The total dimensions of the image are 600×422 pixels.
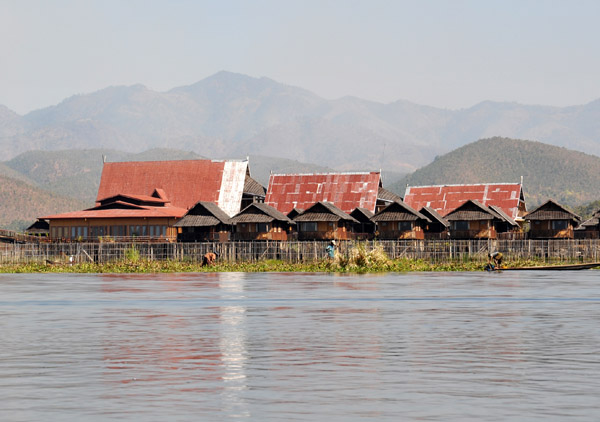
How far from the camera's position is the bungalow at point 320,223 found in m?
83.4

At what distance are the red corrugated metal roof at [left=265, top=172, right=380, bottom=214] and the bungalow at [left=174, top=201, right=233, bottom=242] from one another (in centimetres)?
1171

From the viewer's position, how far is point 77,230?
86750 millimetres

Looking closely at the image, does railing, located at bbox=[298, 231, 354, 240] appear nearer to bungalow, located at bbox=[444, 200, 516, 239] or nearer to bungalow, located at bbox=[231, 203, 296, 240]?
bungalow, located at bbox=[231, 203, 296, 240]

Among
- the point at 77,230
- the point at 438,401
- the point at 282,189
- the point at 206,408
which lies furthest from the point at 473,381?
the point at 282,189

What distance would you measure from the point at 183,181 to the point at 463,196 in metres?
29.7

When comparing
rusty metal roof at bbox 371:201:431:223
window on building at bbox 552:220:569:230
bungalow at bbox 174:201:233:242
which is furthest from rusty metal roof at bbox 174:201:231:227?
window on building at bbox 552:220:569:230

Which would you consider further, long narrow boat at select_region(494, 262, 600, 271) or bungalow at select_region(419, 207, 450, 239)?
bungalow at select_region(419, 207, 450, 239)

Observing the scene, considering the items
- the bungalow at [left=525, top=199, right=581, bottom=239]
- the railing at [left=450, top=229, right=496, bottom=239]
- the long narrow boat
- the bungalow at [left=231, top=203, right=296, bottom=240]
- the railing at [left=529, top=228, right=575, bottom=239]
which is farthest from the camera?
the railing at [left=529, top=228, right=575, bottom=239]

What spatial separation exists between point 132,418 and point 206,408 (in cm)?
99

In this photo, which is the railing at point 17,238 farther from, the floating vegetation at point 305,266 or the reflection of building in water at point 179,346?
the reflection of building in water at point 179,346

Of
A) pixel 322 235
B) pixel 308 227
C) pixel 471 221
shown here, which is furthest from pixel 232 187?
pixel 471 221

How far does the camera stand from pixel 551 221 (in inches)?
3467

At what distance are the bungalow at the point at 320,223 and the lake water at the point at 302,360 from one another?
172 ft

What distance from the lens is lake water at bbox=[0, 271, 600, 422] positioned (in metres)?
11.4
